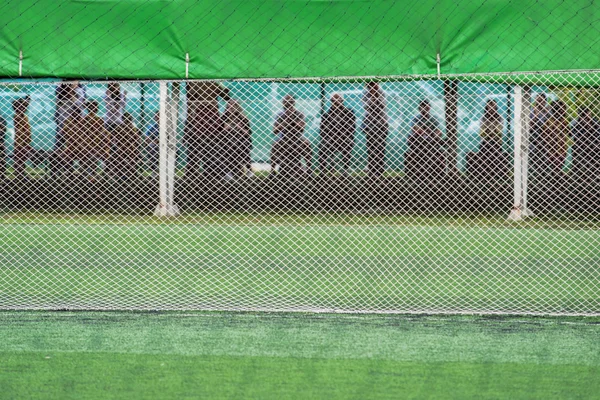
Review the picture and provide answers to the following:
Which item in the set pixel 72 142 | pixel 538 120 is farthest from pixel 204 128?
pixel 538 120

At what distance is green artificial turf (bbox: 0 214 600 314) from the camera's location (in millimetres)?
5676

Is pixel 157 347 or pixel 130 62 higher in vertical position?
pixel 130 62

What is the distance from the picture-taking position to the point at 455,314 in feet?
17.0

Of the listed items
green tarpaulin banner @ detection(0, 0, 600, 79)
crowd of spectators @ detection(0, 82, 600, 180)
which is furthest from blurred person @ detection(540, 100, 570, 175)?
green tarpaulin banner @ detection(0, 0, 600, 79)

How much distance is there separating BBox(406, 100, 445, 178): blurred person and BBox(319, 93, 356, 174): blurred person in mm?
829

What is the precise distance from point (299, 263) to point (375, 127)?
3.73 meters

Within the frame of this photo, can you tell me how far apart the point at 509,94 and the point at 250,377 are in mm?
6961

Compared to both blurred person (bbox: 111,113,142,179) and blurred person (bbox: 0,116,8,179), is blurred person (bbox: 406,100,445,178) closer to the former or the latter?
blurred person (bbox: 111,113,142,179)

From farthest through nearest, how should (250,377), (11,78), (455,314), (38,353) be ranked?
(11,78) → (455,314) → (38,353) → (250,377)

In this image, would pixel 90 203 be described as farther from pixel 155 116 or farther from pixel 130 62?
pixel 130 62

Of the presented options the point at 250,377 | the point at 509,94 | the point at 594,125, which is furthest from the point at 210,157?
the point at 250,377

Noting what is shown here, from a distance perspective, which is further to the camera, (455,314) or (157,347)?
(455,314)

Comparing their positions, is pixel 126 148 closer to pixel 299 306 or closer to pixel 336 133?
pixel 336 133

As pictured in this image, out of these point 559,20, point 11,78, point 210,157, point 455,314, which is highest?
point 559,20
